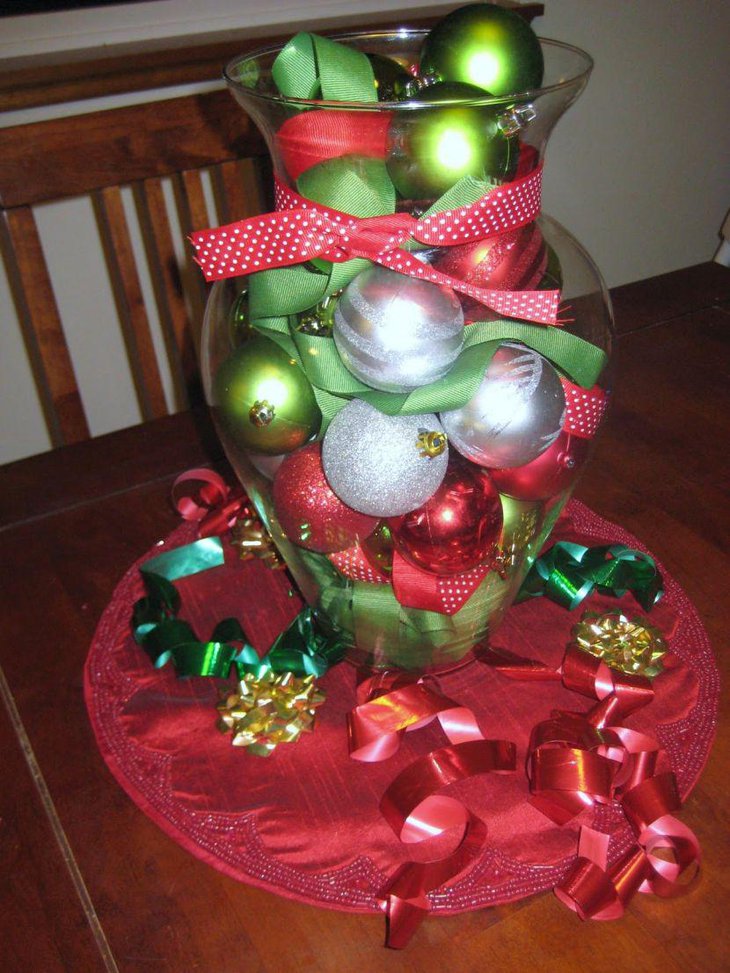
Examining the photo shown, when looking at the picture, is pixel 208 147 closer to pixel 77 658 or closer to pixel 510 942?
pixel 77 658

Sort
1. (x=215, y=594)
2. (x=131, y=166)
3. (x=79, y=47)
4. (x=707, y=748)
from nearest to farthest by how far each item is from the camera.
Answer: (x=707, y=748), (x=215, y=594), (x=131, y=166), (x=79, y=47)

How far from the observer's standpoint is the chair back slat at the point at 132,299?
1.08m

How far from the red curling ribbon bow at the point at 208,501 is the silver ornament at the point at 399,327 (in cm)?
35

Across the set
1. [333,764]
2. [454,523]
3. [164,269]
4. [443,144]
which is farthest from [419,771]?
[164,269]

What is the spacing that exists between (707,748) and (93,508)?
0.60 m

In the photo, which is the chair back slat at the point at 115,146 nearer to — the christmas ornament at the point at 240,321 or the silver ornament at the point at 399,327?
the christmas ornament at the point at 240,321

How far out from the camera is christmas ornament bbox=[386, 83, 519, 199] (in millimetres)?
444

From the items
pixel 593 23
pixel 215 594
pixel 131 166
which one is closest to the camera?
pixel 215 594

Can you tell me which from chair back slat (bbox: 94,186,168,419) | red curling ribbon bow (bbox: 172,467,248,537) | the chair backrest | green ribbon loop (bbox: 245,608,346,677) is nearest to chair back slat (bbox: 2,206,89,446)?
the chair backrest

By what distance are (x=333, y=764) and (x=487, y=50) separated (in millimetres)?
482

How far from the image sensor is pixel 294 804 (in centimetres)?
54

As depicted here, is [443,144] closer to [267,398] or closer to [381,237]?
[381,237]

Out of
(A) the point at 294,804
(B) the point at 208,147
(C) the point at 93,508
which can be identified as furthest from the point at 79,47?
(A) the point at 294,804

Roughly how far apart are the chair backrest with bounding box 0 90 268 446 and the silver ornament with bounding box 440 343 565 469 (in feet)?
2.25
